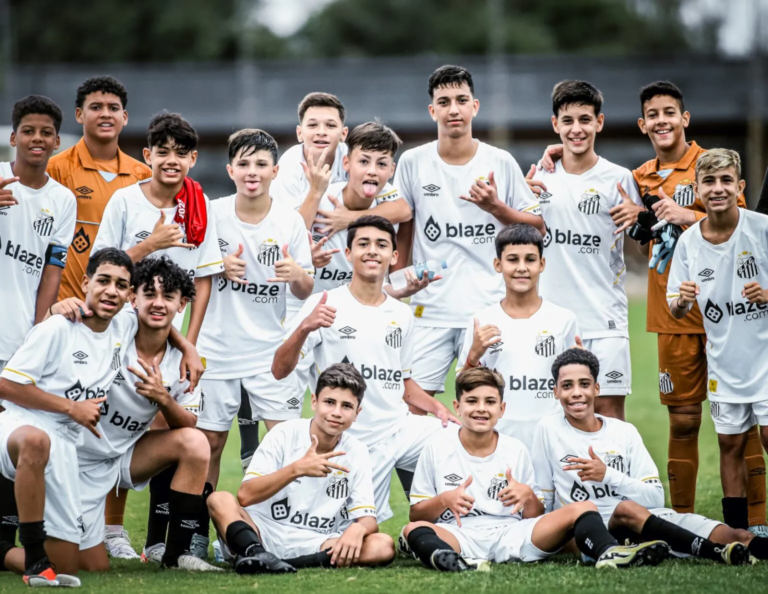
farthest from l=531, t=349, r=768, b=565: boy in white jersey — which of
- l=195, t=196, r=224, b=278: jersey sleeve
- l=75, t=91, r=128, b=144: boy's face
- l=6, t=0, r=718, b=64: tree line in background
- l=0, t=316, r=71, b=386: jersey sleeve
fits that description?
l=6, t=0, r=718, b=64: tree line in background

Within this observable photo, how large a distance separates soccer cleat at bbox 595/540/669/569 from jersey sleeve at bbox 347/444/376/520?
3.75ft

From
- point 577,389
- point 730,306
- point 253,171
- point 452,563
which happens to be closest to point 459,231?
point 253,171

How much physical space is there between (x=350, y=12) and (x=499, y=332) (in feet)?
110

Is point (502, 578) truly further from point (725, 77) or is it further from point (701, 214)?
point (725, 77)

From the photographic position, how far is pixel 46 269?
5820mm

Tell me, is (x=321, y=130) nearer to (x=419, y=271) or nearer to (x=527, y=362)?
(x=419, y=271)

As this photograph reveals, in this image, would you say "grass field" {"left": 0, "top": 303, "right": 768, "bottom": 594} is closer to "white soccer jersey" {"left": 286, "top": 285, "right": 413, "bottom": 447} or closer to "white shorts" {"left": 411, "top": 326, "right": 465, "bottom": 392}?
"white soccer jersey" {"left": 286, "top": 285, "right": 413, "bottom": 447}

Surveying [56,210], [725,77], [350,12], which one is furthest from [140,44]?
[56,210]

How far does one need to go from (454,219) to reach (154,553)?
2.56 meters

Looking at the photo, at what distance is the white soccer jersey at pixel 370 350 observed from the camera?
5.73 metres

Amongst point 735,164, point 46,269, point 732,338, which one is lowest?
point 732,338

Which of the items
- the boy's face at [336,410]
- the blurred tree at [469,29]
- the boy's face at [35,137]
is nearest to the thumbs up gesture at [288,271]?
the boy's face at [336,410]

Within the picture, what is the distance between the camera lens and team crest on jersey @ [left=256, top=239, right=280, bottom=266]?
614 cm

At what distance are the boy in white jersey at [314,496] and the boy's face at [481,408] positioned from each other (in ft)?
1.78
